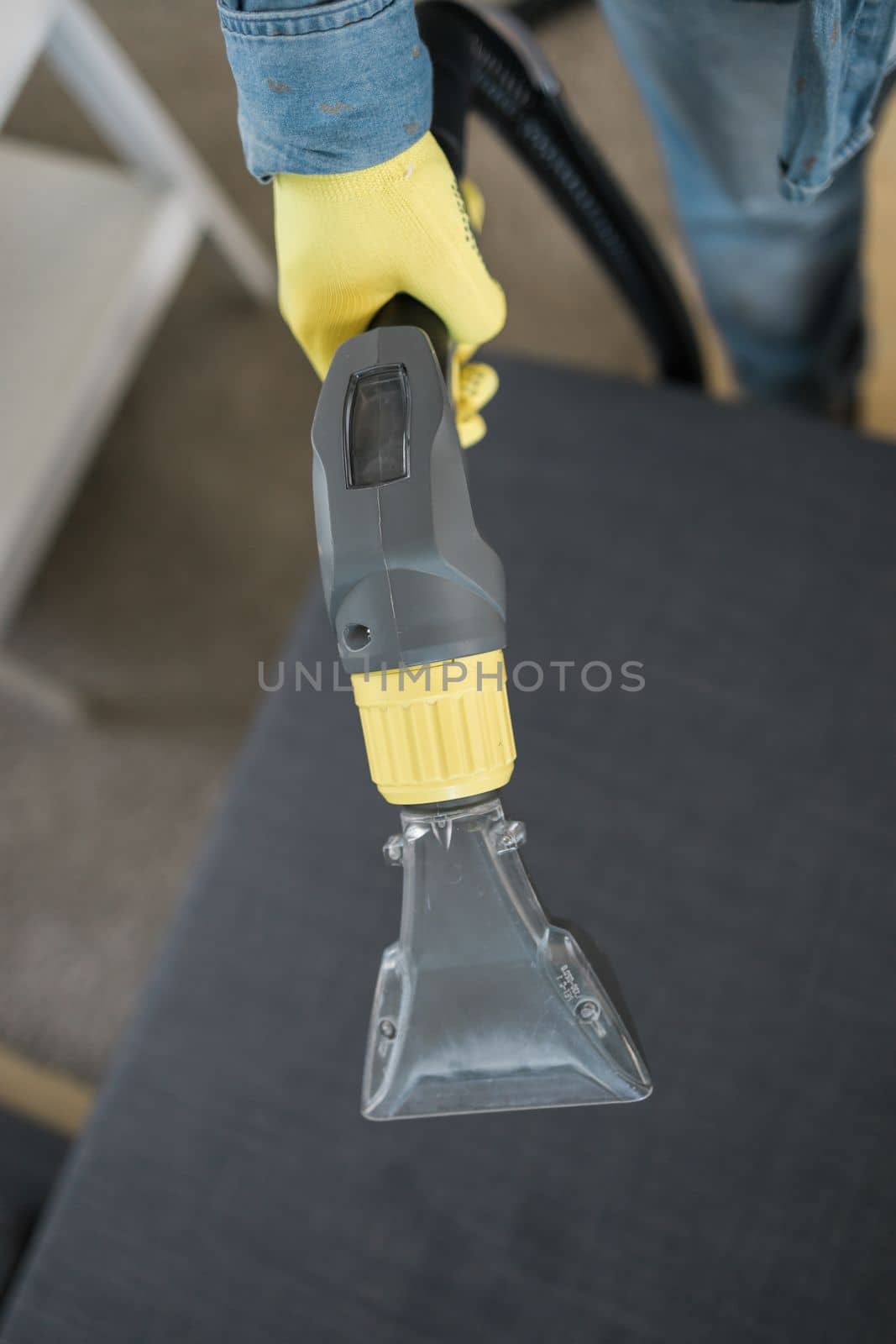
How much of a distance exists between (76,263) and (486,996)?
3.40ft

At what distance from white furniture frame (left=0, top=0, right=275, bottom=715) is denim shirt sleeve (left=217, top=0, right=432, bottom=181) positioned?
0.69 m

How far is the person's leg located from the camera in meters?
0.62

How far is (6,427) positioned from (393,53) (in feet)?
2.55

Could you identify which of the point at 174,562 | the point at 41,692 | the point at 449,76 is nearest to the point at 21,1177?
the point at 41,692

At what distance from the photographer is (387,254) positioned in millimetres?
466

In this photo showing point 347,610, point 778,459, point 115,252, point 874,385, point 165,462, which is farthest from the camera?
point 165,462

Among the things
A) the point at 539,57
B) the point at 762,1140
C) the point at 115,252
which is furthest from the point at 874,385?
the point at 115,252

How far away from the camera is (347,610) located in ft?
1.25

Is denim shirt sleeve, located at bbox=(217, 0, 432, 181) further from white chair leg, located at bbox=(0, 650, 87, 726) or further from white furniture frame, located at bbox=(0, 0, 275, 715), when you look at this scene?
white chair leg, located at bbox=(0, 650, 87, 726)

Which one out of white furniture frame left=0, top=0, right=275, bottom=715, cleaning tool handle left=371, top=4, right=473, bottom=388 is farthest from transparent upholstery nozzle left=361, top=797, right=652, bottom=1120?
white furniture frame left=0, top=0, right=275, bottom=715

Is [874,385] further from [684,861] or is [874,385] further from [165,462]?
[165,462]

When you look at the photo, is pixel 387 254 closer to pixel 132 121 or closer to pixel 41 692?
pixel 132 121

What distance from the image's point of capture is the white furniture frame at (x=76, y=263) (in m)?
1.06

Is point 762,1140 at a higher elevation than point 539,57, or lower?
lower
